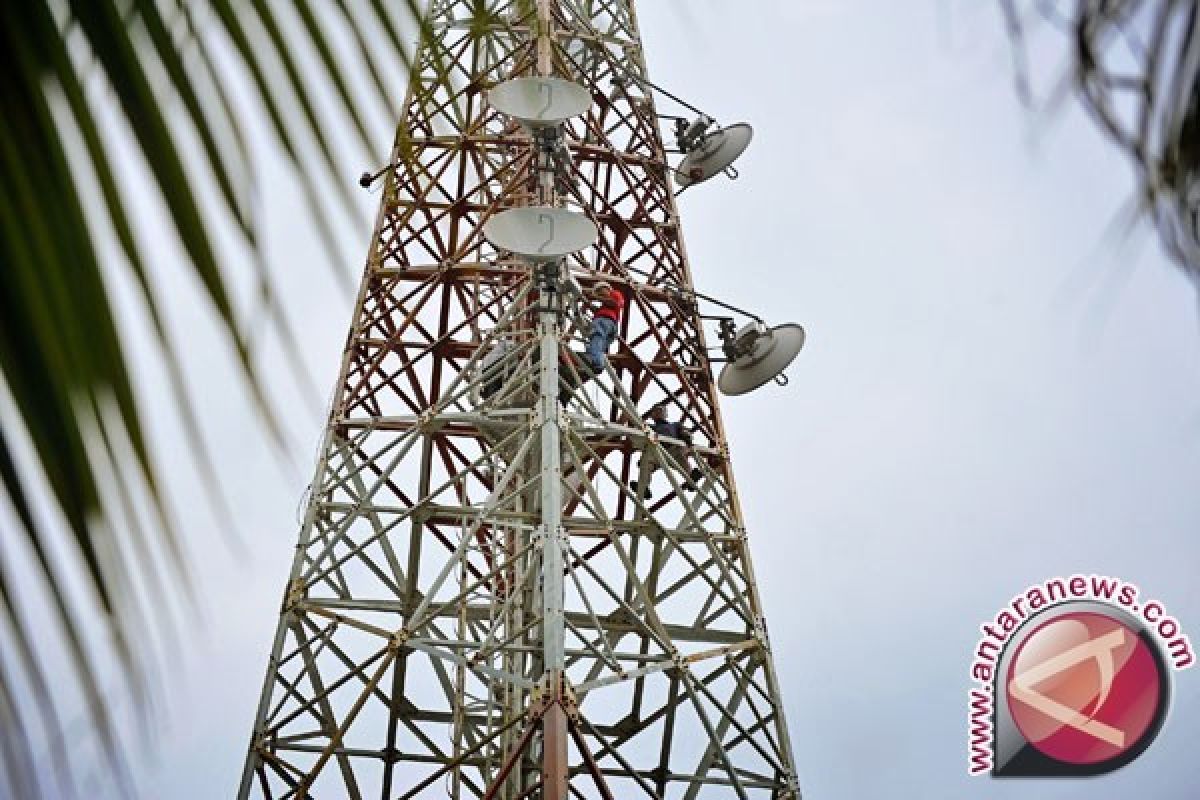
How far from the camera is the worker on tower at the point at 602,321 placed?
10.6 m

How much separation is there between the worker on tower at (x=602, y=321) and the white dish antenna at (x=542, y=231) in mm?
884

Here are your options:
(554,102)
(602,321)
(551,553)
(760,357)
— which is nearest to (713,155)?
(760,357)

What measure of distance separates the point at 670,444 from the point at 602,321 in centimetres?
108

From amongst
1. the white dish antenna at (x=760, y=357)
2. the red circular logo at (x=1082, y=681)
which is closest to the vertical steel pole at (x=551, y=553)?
the white dish antenna at (x=760, y=357)

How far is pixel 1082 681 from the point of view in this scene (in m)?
8.82

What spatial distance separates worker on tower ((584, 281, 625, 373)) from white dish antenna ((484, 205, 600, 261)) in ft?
2.90

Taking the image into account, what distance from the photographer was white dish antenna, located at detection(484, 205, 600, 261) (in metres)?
10.1

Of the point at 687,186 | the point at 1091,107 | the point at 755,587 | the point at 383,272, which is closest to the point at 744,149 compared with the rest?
the point at 687,186

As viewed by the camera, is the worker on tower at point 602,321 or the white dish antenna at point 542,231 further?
the worker on tower at point 602,321

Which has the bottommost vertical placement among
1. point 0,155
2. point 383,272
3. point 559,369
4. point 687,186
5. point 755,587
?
point 0,155

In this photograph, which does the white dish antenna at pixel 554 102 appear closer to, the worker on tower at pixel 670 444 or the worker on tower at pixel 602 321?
the worker on tower at pixel 602 321

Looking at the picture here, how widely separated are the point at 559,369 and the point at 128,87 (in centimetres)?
978

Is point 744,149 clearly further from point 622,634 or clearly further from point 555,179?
point 622,634

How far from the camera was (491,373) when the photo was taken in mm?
10758
